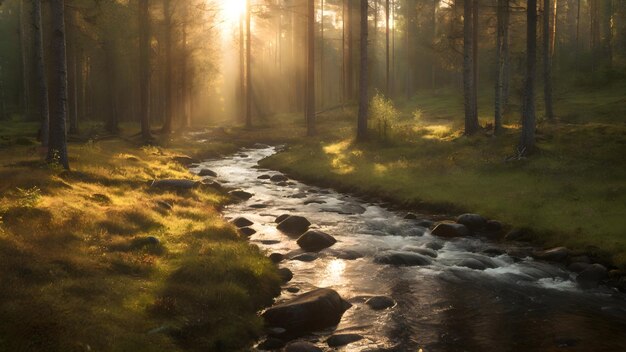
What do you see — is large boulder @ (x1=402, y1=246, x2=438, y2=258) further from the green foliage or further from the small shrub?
the small shrub

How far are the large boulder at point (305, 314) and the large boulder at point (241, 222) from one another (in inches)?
288

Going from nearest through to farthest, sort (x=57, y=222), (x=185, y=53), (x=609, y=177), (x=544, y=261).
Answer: (x=57, y=222)
(x=544, y=261)
(x=609, y=177)
(x=185, y=53)

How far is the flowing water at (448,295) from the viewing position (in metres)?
9.05

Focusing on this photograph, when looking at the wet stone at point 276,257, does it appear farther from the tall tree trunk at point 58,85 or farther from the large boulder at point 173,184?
the tall tree trunk at point 58,85

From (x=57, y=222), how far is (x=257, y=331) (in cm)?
608

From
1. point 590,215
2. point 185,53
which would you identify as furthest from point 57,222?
point 185,53

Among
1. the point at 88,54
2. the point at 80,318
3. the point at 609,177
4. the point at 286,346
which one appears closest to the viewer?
the point at 80,318

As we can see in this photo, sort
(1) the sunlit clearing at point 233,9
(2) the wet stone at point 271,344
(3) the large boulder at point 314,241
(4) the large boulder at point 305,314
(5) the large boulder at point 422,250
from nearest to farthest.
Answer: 1. (2) the wet stone at point 271,344
2. (4) the large boulder at point 305,314
3. (5) the large boulder at point 422,250
4. (3) the large boulder at point 314,241
5. (1) the sunlit clearing at point 233,9

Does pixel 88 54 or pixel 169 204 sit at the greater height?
pixel 88 54

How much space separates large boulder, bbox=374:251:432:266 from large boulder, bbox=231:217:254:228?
5.22 m

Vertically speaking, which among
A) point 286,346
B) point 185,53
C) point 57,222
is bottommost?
point 286,346

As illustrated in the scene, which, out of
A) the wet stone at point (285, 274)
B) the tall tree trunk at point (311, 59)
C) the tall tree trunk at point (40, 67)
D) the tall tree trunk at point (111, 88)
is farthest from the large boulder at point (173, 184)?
the tall tree trunk at point (111, 88)

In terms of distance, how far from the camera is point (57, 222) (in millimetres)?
11992

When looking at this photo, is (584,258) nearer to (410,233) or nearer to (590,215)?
(590,215)
